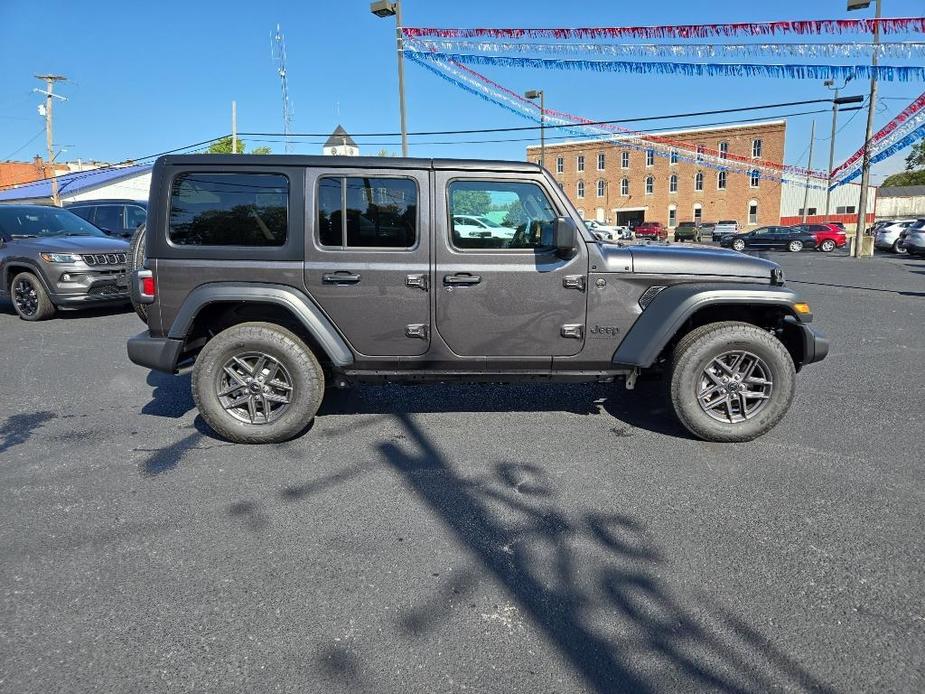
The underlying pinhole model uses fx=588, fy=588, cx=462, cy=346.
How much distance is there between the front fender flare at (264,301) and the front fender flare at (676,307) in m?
1.99

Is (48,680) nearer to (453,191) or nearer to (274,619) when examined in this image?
(274,619)

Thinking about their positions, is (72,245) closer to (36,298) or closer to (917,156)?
(36,298)

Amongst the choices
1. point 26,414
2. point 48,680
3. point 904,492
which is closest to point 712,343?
point 904,492

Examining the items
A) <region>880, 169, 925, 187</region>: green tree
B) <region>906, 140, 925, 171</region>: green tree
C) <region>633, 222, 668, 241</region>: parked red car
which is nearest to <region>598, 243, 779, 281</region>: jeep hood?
<region>633, 222, 668, 241</region>: parked red car

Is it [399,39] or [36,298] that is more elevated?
[399,39]

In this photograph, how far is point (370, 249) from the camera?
4020mm

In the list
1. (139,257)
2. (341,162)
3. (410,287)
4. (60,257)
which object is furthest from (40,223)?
(410,287)

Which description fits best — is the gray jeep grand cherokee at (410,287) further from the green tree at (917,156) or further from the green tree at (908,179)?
the green tree at (908,179)

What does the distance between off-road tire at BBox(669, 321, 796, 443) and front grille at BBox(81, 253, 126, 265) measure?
827cm

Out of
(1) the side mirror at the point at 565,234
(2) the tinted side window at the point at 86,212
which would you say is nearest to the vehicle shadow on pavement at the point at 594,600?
(1) the side mirror at the point at 565,234

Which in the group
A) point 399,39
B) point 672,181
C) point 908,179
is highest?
point 908,179

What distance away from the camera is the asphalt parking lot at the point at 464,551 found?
2.13 meters

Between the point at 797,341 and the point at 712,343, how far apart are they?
848 millimetres

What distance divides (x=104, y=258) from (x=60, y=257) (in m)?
0.54
